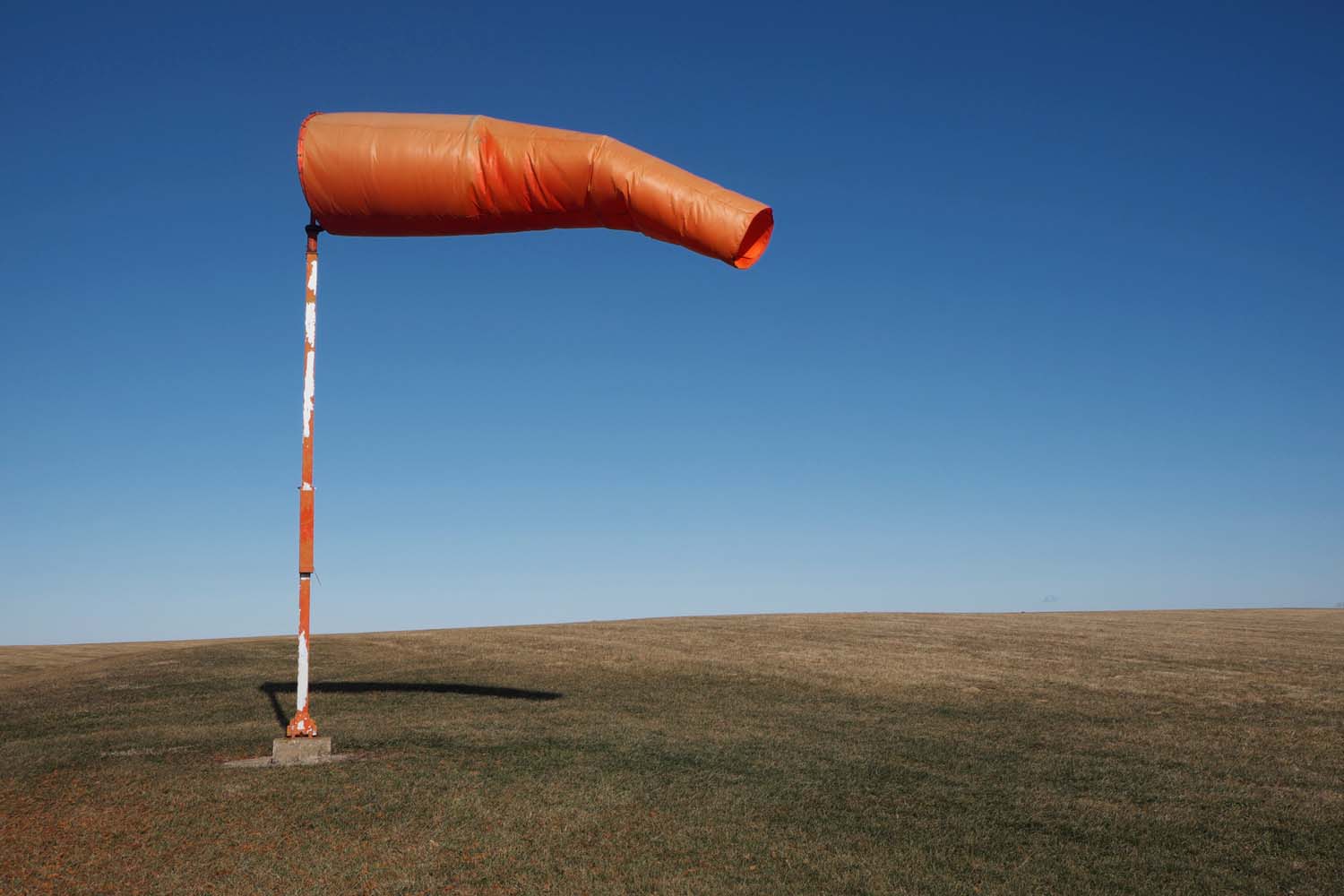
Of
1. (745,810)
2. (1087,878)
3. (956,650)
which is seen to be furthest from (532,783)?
(956,650)

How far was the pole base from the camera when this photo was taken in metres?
10.4

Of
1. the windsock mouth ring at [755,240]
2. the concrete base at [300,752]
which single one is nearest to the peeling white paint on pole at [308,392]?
the concrete base at [300,752]

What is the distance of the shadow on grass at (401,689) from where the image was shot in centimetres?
1498

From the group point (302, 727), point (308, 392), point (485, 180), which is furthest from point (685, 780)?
point (485, 180)

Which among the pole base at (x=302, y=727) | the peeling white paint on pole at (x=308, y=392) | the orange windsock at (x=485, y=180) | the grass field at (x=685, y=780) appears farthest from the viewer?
the peeling white paint on pole at (x=308, y=392)

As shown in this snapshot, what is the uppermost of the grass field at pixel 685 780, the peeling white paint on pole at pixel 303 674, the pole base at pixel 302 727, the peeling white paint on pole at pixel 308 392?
the peeling white paint on pole at pixel 308 392

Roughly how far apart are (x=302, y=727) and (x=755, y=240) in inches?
283

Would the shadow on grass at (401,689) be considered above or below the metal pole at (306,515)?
below

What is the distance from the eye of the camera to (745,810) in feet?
27.2

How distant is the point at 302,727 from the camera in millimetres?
10453

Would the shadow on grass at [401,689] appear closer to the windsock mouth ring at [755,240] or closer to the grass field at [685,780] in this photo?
the grass field at [685,780]

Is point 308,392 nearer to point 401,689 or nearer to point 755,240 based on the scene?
point 755,240

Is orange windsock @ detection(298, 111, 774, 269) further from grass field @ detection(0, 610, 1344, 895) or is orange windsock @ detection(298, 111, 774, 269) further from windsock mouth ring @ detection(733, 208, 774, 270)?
grass field @ detection(0, 610, 1344, 895)

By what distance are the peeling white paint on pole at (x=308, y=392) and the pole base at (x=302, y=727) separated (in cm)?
308
